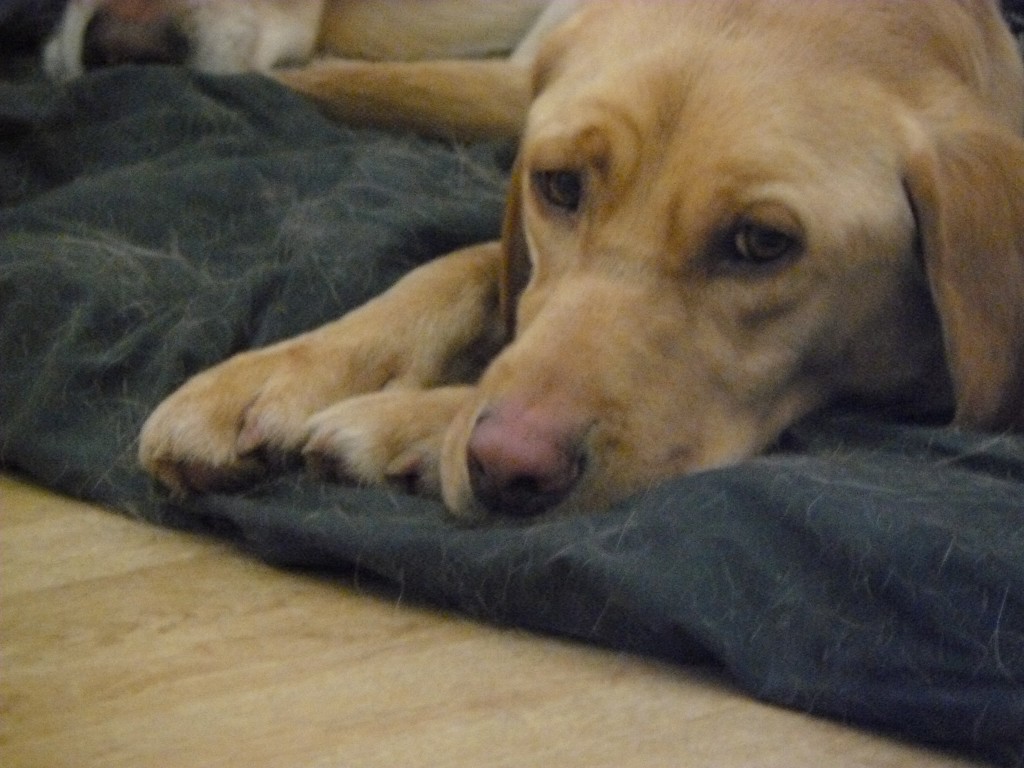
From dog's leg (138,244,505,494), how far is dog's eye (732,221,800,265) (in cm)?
45

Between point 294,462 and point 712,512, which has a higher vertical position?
point 712,512

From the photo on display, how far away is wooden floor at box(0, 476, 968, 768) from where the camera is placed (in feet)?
4.02

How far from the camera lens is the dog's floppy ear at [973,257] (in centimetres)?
162

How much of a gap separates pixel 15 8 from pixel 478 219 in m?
1.41

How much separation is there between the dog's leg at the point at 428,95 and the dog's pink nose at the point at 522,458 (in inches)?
49.4

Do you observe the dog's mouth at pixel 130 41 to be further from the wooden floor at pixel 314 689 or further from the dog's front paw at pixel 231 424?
the wooden floor at pixel 314 689

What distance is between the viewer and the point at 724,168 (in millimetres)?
1537

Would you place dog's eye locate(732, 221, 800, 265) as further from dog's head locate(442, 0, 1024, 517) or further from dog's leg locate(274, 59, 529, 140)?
dog's leg locate(274, 59, 529, 140)

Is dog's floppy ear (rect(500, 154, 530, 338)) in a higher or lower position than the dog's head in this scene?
lower

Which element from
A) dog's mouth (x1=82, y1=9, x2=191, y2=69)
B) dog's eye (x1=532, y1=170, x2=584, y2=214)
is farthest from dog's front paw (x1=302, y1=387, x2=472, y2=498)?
dog's mouth (x1=82, y1=9, x2=191, y2=69)

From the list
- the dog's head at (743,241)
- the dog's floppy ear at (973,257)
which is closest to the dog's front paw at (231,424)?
the dog's head at (743,241)

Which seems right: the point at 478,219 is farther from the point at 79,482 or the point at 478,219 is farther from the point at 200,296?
the point at 79,482

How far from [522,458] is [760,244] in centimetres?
38

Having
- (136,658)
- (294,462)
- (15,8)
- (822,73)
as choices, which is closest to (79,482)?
(294,462)
